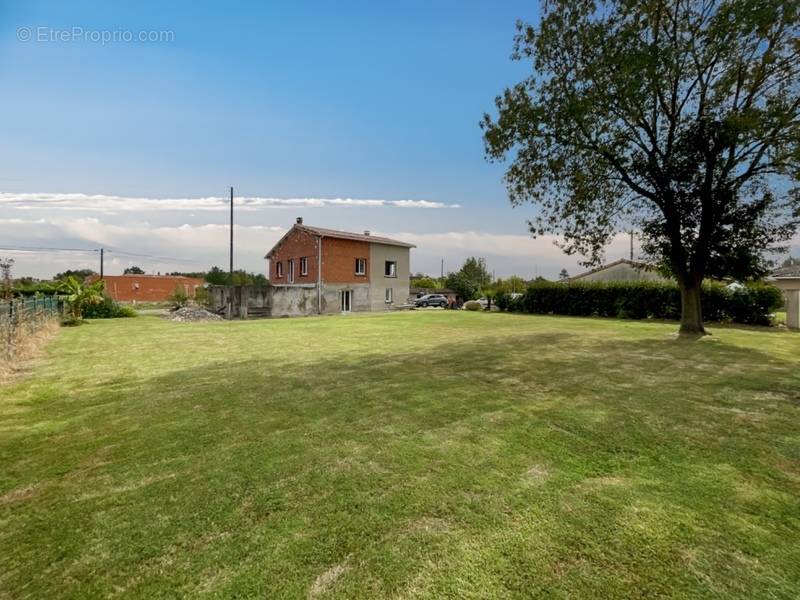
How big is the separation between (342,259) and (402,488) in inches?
1228

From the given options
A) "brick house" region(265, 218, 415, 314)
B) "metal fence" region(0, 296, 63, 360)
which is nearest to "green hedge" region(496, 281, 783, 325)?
→ "brick house" region(265, 218, 415, 314)

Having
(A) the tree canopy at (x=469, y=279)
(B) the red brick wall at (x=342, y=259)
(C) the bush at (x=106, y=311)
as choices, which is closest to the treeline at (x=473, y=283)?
(A) the tree canopy at (x=469, y=279)

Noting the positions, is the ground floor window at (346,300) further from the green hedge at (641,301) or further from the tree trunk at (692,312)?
the tree trunk at (692,312)

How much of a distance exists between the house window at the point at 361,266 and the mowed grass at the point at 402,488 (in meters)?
27.9

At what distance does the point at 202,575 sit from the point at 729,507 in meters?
3.84

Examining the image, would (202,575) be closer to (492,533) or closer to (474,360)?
(492,533)

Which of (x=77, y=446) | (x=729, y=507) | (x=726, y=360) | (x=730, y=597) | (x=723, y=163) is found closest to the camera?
(x=730, y=597)

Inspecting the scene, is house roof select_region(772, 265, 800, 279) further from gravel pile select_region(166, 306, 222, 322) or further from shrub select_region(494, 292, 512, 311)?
gravel pile select_region(166, 306, 222, 322)

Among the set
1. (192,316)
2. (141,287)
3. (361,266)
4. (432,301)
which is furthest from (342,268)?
(141,287)

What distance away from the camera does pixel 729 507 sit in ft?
10.1

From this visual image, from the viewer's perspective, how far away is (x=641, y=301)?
22703 mm

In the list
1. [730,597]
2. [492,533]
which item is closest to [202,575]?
[492,533]

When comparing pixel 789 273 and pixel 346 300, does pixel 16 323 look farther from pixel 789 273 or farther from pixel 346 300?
pixel 789 273

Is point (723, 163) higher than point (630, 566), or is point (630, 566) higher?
point (723, 163)
